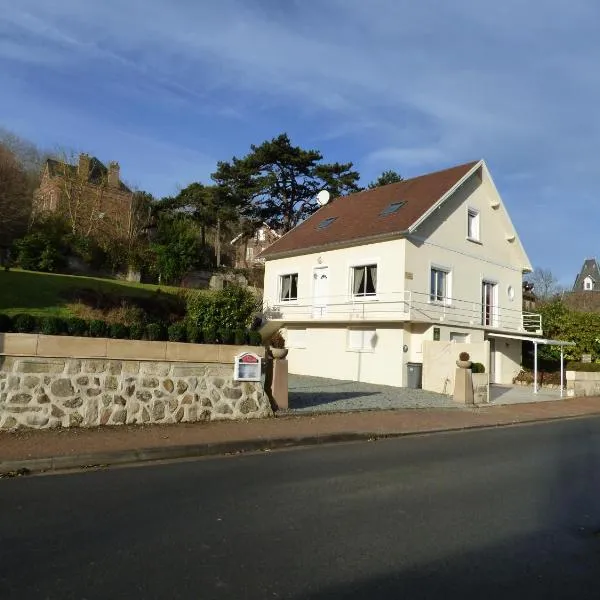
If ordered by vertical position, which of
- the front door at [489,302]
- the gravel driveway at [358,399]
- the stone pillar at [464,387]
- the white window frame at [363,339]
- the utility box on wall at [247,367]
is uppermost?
the front door at [489,302]

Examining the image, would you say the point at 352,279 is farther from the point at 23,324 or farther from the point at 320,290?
the point at 23,324

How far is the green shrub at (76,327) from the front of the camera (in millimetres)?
9234

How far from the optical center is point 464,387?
17.6 meters

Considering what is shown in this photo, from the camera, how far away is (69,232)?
3512 cm

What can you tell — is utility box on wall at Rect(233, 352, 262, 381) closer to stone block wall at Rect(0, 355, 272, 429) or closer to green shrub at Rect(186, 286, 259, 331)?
stone block wall at Rect(0, 355, 272, 429)

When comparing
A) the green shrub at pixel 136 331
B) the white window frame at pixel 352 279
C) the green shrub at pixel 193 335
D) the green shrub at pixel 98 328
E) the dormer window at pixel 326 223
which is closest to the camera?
the green shrub at pixel 98 328

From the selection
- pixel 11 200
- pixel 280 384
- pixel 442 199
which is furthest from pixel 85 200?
pixel 280 384

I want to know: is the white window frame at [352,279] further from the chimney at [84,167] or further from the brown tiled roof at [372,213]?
the chimney at [84,167]

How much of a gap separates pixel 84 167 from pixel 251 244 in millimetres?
19628

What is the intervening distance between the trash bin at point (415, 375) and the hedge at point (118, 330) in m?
11.5

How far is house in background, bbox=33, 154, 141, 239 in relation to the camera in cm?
3694

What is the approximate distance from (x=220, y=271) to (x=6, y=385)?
32.7 meters

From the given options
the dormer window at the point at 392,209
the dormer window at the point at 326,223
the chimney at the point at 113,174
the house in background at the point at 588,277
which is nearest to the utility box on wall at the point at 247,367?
the dormer window at the point at 392,209

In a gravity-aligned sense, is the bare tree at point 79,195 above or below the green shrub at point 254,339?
above
